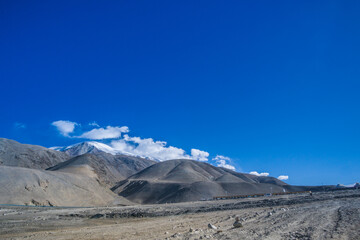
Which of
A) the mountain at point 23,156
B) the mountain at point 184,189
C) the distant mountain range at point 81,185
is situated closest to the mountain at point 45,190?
the distant mountain range at point 81,185

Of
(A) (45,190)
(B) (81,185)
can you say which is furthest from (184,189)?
(A) (45,190)

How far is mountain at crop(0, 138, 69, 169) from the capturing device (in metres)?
120

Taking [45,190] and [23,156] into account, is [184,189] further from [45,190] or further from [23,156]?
[23,156]

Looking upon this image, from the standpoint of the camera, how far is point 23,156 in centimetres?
13012

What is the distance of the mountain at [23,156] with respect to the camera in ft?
393

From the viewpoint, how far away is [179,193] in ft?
348

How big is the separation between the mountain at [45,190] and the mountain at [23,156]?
2166 inches

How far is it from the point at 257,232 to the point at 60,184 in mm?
71744

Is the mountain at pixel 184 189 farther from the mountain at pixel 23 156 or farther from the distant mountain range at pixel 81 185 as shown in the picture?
the mountain at pixel 23 156

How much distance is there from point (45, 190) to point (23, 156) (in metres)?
79.8

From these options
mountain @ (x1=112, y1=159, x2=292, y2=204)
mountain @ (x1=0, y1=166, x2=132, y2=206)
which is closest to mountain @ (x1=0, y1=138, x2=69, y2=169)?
mountain @ (x1=112, y1=159, x2=292, y2=204)

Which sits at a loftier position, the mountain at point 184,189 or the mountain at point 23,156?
the mountain at point 23,156

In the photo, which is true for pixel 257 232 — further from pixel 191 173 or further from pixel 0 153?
pixel 191 173

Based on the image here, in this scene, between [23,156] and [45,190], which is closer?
[45,190]
